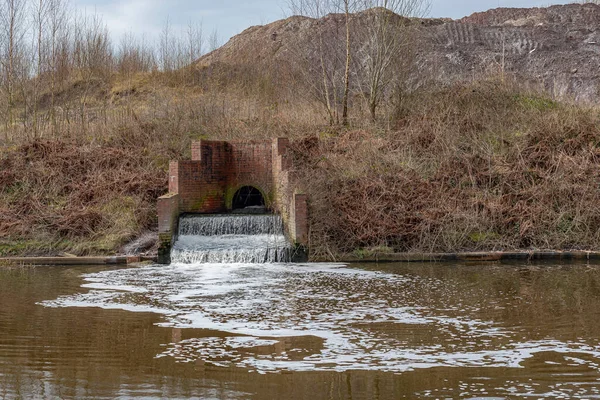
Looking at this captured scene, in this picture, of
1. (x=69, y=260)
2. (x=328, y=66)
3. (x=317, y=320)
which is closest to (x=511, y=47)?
(x=328, y=66)

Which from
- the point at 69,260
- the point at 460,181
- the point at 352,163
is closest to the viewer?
the point at 69,260

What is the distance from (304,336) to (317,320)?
2.93 feet

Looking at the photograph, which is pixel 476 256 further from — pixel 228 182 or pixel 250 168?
pixel 228 182

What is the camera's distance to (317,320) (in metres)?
8.58

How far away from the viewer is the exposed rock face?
28906mm

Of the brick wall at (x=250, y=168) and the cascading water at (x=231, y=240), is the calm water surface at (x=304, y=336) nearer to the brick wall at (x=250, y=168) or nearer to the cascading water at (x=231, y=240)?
the cascading water at (x=231, y=240)

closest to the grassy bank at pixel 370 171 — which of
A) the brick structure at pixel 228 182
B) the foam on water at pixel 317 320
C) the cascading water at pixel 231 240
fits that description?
the brick structure at pixel 228 182

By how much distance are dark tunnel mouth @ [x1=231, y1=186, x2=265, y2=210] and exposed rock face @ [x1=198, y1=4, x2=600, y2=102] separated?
8212mm

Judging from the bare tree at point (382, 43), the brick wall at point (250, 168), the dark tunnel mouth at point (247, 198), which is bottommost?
the dark tunnel mouth at point (247, 198)

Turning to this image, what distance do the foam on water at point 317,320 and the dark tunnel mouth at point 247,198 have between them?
6.34m

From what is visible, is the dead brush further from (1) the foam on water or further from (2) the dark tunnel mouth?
(1) the foam on water

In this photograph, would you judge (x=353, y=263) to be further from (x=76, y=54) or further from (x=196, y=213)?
(x=76, y=54)

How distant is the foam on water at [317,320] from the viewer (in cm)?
671

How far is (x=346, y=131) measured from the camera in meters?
20.7
